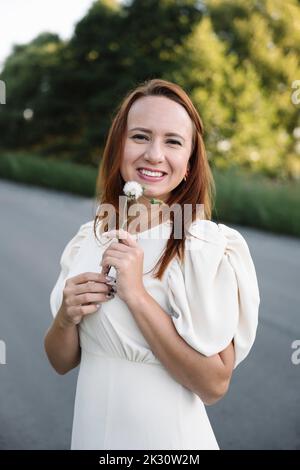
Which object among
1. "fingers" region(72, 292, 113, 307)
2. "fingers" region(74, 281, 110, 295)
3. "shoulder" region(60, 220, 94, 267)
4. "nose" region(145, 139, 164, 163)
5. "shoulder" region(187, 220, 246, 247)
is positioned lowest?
"fingers" region(72, 292, 113, 307)

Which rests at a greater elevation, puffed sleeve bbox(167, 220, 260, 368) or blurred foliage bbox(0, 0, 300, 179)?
blurred foliage bbox(0, 0, 300, 179)

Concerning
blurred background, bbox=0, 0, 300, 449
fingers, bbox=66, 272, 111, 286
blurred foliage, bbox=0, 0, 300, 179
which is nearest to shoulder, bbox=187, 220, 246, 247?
fingers, bbox=66, 272, 111, 286

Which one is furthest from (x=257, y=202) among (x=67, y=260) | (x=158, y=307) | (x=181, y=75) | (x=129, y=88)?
(x=181, y=75)

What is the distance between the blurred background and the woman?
20.5ft

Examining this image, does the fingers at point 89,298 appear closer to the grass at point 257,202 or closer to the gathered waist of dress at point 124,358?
the gathered waist of dress at point 124,358

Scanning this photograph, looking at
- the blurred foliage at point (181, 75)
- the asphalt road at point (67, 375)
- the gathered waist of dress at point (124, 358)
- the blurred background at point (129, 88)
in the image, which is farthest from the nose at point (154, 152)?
the blurred foliage at point (181, 75)

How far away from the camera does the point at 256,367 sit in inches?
210

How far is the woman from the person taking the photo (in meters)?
1.45

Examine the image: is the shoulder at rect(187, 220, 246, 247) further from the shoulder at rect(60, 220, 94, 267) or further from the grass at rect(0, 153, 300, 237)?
the grass at rect(0, 153, 300, 237)

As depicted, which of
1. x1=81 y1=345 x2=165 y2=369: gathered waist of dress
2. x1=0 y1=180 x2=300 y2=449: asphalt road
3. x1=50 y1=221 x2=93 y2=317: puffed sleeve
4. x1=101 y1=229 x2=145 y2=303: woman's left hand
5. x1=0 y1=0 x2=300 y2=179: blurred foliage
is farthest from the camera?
x1=0 y1=0 x2=300 y2=179: blurred foliage

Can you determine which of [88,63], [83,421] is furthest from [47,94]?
[83,421]

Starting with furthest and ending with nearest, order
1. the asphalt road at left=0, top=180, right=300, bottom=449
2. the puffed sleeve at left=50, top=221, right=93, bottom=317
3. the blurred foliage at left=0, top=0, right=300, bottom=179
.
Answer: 1. the blurred foliage at left=0, top=0, right=300, bottom=179
2. the asphalt road at left=0, top=180, right=300, bottom=449
3. the puffed sleeve at left=50, top=221, right=93, bottom=317

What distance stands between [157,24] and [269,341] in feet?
83.3

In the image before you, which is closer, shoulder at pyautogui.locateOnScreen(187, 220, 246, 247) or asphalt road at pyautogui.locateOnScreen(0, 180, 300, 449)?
shoulder at pyautogui.locateOnScreen(187, 220, 246, 247)
